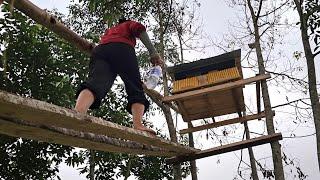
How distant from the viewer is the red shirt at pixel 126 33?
11.5 ft

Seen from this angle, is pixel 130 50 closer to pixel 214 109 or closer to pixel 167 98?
pixel 167 98

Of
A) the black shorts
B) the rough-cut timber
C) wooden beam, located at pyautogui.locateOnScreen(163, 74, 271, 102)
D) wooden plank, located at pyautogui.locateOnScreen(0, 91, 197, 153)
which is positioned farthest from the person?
wooden beam, located at pyautogui.locateOnScreen(163, 74, 271, 102)

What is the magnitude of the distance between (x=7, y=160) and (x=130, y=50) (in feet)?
15.8

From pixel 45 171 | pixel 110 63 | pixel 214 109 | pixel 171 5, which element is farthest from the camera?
pixel 171 5

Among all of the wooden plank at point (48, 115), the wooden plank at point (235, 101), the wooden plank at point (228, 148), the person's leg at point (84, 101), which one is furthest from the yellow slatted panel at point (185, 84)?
the wooden plank at point (48, 115)

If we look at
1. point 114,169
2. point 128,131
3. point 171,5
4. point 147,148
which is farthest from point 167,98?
point 171,5

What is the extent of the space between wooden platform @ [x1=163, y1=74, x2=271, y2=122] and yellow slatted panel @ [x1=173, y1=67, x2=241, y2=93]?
0.54 ft

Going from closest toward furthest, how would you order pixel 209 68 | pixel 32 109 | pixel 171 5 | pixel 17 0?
pixel 32 109, pixel 17 0, pixel 209 68, pixel 171 5

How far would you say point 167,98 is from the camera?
5383 millimetres

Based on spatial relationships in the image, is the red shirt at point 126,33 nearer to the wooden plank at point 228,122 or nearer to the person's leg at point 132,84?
the person's leg at point 132,84

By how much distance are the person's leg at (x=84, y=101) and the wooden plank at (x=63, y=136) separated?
0.18m

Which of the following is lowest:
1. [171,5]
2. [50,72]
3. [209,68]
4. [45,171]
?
[45,171]

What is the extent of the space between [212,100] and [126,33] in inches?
109

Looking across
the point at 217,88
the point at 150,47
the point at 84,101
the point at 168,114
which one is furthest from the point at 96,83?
the point at 168,114
